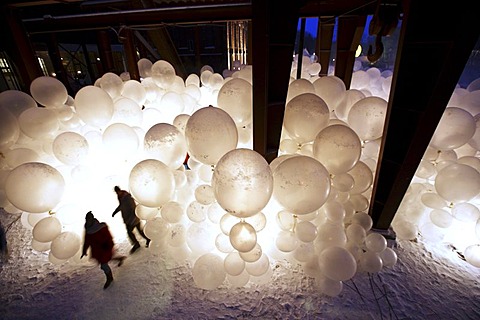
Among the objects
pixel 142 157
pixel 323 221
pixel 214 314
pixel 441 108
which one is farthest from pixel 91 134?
pixel 441 108

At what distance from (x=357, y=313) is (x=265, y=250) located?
1.04 meters

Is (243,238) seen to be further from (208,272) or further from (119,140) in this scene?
(119,140)

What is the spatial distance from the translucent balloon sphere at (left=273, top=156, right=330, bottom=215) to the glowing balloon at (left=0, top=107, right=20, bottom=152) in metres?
2.65

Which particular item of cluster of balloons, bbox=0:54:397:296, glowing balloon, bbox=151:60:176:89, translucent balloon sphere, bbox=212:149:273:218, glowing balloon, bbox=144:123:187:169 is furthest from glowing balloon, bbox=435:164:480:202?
glowing balloon, bbox=151:60:176:89

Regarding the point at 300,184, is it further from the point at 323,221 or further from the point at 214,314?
the point at 214,314

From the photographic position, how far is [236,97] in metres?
2.19

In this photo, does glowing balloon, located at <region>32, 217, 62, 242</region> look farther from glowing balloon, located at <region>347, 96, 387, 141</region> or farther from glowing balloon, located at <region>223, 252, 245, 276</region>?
glowing balloon, located at <region>347, 96, 387, 141</region>

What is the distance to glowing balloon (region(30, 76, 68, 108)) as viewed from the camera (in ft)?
7.85

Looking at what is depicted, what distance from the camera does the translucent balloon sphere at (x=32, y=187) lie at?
6.02 feet

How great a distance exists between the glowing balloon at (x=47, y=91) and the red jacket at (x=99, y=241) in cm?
151

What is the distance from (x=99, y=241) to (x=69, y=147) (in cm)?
102

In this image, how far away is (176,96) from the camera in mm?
3082

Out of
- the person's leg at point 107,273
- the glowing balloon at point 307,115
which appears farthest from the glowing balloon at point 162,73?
the person's leg at point 107,273

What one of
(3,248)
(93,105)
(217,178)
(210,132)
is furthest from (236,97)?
(3,248)
